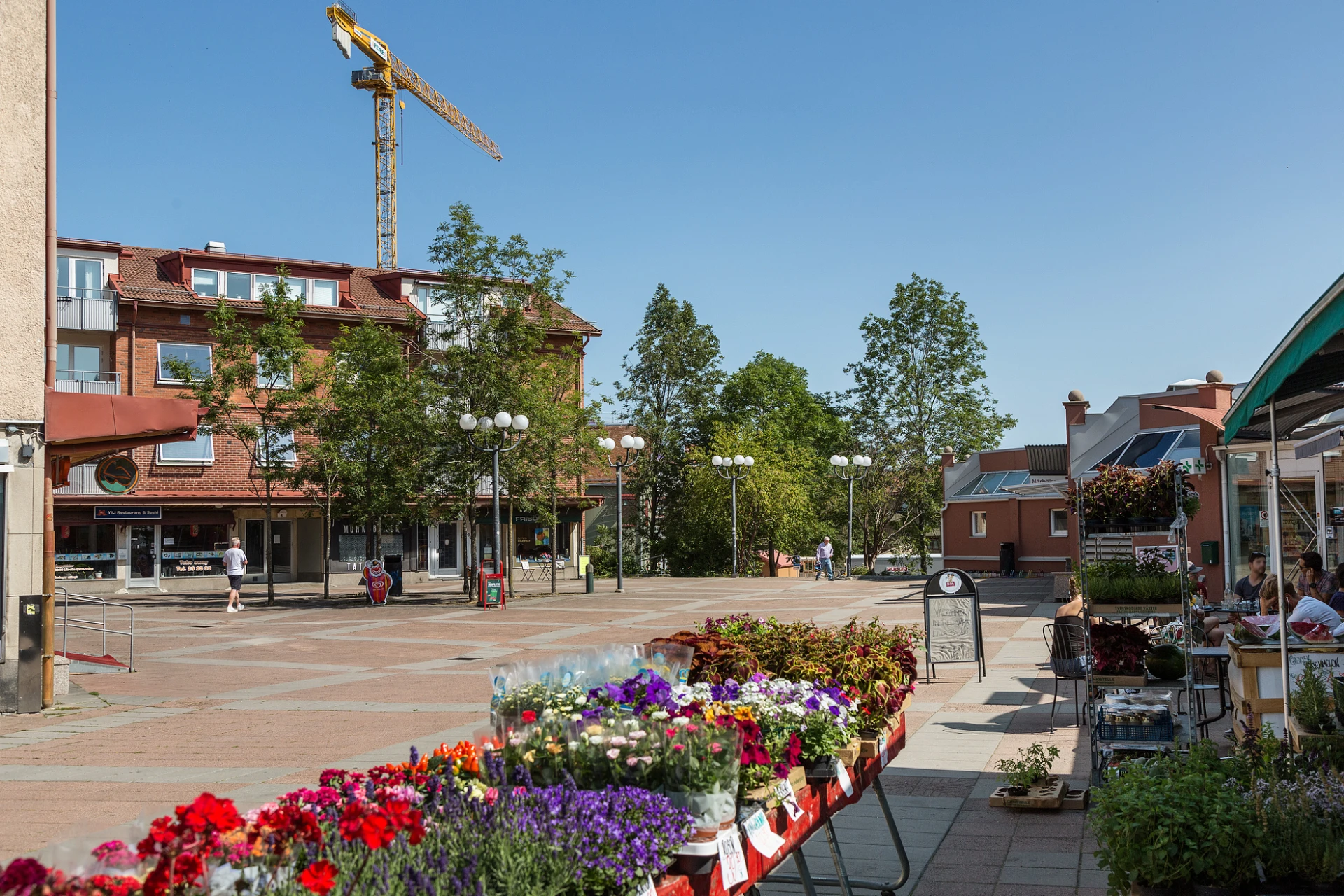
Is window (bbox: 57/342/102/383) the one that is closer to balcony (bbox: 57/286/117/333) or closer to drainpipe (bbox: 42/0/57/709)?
balcony (bbox: 57/286/117/333)

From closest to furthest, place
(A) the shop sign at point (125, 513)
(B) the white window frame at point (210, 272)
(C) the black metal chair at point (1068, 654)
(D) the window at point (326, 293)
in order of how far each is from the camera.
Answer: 1. (C) the black metal chair at point (1068, 654)
2. (A) the shop sign at point (125, 513)
3. (B) the white window frame at point (210, 272)
4. (D) the window at point (326, 293)

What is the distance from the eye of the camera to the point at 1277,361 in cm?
447

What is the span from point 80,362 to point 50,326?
2621cm

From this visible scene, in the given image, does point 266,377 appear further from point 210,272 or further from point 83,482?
point 210,272

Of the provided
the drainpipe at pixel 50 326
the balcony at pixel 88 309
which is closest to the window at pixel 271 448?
the balcony at pixel 88 309

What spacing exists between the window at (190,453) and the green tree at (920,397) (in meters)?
27.0

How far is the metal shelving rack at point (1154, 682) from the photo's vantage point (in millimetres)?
6691

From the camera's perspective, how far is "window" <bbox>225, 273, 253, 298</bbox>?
1467 inches

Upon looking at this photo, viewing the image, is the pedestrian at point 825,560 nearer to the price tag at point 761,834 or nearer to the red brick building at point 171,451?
the red brick building at point 171,451

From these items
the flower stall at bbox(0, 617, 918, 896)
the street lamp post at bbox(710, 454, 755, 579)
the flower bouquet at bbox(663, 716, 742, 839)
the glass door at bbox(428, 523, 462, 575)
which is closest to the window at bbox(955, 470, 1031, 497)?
the street lamp post at bbox(710, 454, 755, 579)

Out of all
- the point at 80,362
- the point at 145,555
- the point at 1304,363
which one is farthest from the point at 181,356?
the point at 1304,363

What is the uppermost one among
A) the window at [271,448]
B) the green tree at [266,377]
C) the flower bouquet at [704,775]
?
the green tree at [266,377]

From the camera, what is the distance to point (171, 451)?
35594mm

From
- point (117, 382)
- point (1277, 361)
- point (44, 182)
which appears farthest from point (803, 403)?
point (1277, 361)
